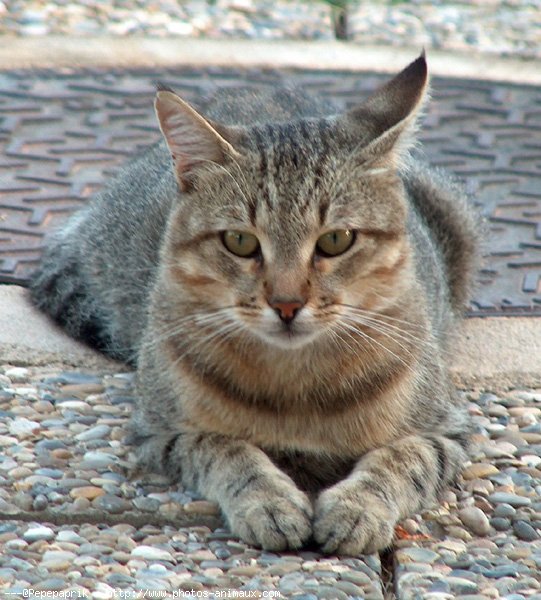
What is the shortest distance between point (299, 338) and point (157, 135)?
3125 millimetres

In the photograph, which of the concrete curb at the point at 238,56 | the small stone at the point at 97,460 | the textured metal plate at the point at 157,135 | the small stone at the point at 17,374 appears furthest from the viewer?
the concrete curb at the point at 238,56

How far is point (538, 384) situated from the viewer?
4.56 metres

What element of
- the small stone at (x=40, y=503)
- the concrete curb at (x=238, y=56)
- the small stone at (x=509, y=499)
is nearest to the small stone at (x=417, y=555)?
the small stone at (x=509, y=499)

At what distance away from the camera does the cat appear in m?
3.54

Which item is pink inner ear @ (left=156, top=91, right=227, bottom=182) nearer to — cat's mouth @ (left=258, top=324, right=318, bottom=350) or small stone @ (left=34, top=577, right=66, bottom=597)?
cat's mouth @ (left=258, top=324, right=318, bottom=350)

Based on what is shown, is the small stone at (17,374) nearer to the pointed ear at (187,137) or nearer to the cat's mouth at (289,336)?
the pointed ear at (187,137)

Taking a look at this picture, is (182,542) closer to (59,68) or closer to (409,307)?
(409,307)

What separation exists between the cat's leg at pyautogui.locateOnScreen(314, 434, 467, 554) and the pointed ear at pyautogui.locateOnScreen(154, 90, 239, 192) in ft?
3.41

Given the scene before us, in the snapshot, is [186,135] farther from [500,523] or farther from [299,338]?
[500,523]

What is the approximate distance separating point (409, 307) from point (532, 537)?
83 cm

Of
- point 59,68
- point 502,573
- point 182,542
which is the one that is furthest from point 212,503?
point 59,68

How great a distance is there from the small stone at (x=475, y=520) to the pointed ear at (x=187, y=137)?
50.6 inches

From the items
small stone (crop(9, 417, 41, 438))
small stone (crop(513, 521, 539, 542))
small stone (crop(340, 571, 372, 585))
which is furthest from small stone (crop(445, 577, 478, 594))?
small stone (crop(9, 417, 41, 438))

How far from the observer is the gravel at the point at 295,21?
7.84m
